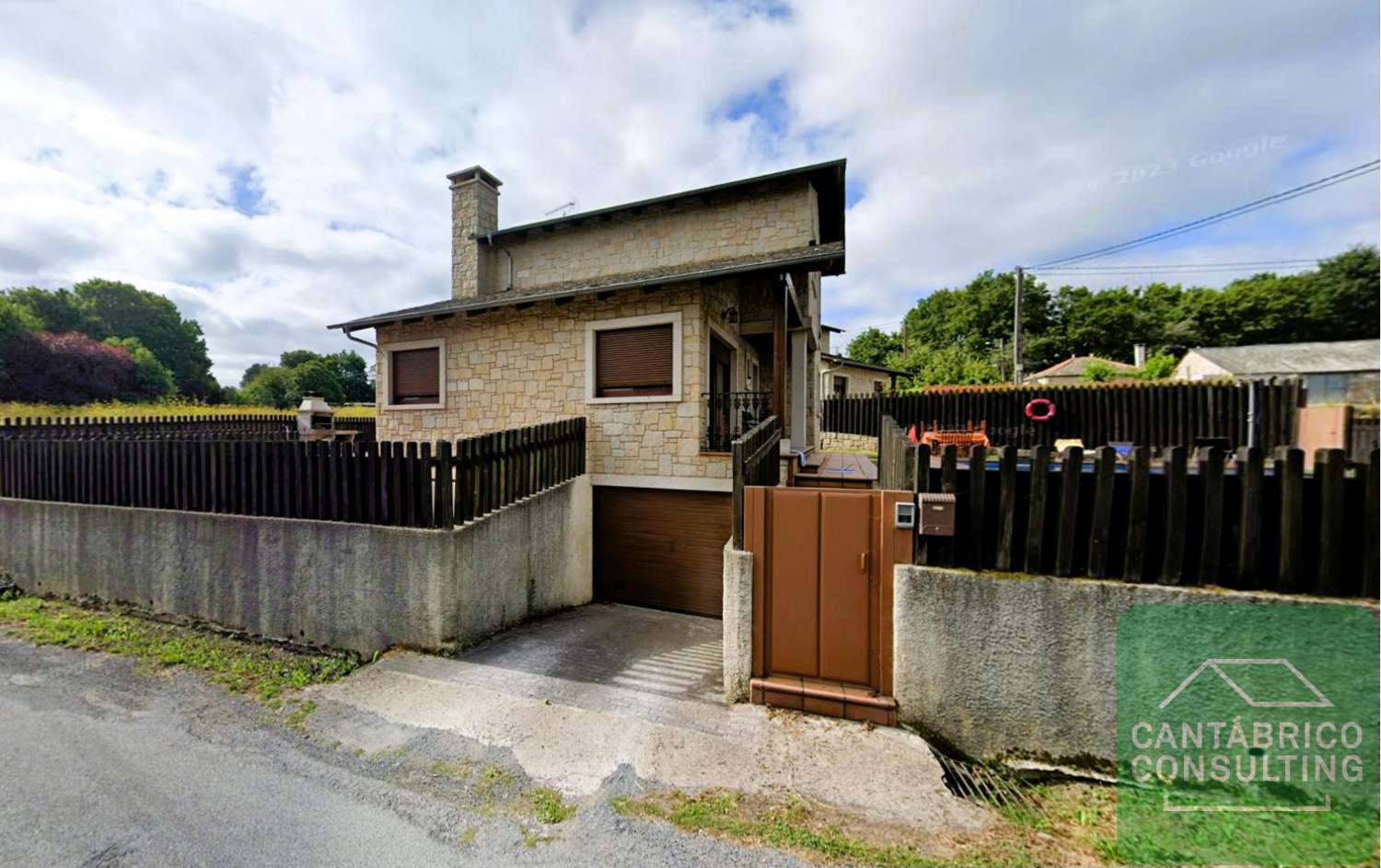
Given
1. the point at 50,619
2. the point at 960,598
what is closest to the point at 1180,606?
the point at 960,598

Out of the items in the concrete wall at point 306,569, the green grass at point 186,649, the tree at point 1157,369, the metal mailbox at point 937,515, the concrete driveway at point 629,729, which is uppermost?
the tree at point 1157,369

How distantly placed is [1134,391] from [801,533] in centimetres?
1724

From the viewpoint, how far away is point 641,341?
7566 millimetres

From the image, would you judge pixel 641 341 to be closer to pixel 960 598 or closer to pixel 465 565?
pixel 465 565

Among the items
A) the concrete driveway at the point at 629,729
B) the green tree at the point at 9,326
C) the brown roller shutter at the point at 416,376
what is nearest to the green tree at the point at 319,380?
the green tree at the point at 9,326

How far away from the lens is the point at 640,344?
24.9 feet

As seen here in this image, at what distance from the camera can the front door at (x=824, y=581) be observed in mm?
3516

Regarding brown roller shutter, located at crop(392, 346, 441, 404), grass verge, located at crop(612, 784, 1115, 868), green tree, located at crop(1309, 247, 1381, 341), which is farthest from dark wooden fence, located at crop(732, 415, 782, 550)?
green tree, located at crop(1309, 247, 1381, 341)

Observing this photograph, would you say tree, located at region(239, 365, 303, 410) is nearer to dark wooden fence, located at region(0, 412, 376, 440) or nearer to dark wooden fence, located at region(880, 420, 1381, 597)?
dark wooden fence, located at region(0, 412, 376, 440)

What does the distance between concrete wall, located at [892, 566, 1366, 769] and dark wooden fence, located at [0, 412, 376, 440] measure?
11.1 m

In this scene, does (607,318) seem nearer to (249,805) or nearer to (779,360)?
(779,360)

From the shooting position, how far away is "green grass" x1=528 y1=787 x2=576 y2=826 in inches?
105

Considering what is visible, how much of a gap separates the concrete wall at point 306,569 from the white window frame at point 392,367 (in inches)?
158

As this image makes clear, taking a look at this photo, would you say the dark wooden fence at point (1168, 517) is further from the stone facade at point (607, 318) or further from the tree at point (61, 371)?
the tree at point (61, 371)
